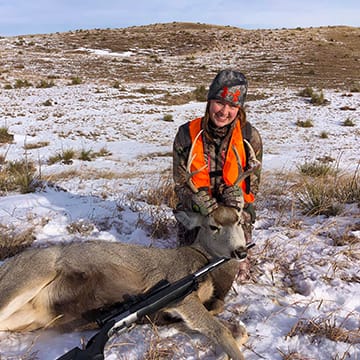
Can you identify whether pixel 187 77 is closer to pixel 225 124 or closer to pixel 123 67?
pixel 123 67

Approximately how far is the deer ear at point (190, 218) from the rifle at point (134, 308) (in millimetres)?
519

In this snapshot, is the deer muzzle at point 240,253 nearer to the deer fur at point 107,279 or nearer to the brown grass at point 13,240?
the deer fur at point 107,279

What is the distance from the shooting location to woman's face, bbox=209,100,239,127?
13.2ft

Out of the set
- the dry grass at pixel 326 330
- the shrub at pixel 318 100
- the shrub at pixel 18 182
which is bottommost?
the dry grass at pixel 326 330

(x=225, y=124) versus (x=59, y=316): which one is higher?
(x=225, y=124)

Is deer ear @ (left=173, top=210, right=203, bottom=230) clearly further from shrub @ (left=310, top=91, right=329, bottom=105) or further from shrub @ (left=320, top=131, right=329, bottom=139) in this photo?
shrub @ (left=310, top=91, right=329, bottom=105)

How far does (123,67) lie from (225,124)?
25.0 m

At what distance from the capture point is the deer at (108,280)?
303 centimetres

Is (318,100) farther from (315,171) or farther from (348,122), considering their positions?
(315,171)

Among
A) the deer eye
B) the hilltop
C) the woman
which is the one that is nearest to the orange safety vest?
the woman

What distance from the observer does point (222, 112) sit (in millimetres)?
4051

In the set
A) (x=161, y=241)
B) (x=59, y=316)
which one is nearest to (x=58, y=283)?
(x=59, y=316)

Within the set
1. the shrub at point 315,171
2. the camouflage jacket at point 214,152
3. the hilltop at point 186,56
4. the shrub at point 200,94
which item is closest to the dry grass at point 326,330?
the camouflage jacket at point 214,152

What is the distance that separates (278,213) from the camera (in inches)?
203
